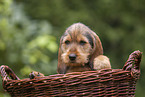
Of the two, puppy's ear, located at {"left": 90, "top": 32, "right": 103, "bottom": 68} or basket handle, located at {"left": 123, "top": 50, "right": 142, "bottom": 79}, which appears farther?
puppy's ear, located at {"left": 90, "top": 32, "right": 103, "bottom": 68}

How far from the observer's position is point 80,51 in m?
2.90

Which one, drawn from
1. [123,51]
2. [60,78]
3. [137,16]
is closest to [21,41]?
[60,78]

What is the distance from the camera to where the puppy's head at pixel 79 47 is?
2.87m

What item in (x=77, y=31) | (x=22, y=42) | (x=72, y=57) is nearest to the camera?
(x=72, y=57)

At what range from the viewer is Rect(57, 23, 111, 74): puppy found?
287cm

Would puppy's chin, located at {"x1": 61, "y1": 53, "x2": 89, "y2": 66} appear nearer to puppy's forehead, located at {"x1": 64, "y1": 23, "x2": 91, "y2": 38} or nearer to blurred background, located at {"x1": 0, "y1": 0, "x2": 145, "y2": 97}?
puppy's forehead, located at {"x1": 64, "y1": 23, "x2": 91, "y2": 38}

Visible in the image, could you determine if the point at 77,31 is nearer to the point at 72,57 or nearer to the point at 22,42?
the point at 72,57

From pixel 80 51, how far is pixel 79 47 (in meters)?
0.05

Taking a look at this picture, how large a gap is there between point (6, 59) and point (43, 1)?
4360mm

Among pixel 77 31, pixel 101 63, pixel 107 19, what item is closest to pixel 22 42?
pixel 77 31

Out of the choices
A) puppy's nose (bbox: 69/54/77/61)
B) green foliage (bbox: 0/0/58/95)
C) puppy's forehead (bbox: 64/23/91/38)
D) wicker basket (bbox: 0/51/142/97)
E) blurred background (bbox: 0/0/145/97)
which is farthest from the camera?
blurred background (bbox: 0/0/145/97)

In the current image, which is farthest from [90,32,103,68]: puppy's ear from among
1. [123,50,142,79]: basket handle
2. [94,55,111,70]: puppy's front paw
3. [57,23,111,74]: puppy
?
[123,50,142,79]: basket handle

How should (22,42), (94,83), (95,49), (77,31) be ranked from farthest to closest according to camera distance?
(22,42)
(95,49)
(77,31)
(94,83)

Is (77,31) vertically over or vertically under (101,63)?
over
